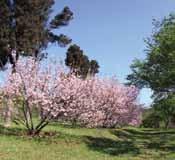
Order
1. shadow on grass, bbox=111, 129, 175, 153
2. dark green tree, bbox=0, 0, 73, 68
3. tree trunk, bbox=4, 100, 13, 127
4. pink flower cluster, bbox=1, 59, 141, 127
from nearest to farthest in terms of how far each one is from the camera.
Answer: pink flower cluster, bbox=1, 59, 141, 127 < tree trunk, bbox=4, 100, 13, 127 < shadow on grass, bbox=111, 129, 175, 153 < dark green tree, bbox=0, 0, 73, 68

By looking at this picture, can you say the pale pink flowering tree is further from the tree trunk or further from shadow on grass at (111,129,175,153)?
shadow on grass at (111,129,175,153)

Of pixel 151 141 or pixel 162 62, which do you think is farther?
pixel 151 141

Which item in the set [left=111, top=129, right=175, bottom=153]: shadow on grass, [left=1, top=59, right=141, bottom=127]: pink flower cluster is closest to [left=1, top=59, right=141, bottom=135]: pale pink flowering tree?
[left=1, top=59, right=141, bottom=127]: pink flower cluster

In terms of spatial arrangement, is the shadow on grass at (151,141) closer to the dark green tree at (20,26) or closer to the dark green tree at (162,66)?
the dark green tree at (162,66)

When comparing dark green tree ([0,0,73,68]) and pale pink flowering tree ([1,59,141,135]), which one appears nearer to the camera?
pale pink flowering tree ([1,59,141,135])

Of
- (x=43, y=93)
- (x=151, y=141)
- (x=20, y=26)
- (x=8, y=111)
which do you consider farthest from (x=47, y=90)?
(x=151, y=141)

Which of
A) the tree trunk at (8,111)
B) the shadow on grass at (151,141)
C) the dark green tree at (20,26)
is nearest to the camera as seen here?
the tree trunk at (8,111)

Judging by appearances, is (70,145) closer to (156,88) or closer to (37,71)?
(37,71)

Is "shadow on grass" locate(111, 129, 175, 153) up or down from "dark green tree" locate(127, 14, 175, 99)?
down

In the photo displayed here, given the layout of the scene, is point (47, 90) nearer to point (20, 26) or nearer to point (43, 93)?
point (43, 93)

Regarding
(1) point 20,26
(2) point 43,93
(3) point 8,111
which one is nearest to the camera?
(2) point 43,93

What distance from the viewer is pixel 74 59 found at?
82500mm

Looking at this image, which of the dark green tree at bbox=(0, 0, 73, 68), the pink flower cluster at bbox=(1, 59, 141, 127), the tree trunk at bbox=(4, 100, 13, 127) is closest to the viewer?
the pink flower cluster at bbox=(1, 59, 141, 127)

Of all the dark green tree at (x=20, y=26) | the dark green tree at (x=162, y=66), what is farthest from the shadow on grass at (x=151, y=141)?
the dark green tree at (x=20, y=26)
